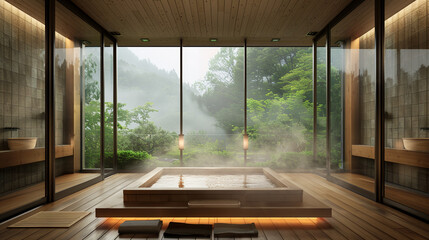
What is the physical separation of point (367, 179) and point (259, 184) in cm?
149

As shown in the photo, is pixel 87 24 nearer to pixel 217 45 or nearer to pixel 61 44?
pixel 61 44

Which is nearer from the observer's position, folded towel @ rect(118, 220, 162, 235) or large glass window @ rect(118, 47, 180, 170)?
folded towel @ rect(118, 220, 162, 235)

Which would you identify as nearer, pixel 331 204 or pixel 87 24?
pixel 331 204

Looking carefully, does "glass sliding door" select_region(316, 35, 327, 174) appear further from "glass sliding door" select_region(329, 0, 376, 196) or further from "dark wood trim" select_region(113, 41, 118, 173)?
"dark wood trim" select_region(113, 41, 118, 173)

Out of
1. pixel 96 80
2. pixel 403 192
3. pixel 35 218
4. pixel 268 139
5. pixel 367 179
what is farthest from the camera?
pixel 268 139

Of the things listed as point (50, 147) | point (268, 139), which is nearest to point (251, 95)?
point (268, 139)

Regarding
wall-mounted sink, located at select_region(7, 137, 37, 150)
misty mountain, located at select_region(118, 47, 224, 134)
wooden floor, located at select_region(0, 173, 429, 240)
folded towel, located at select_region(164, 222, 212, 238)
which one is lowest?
wooden floor, located at select_region(0, 173, 429, 240)

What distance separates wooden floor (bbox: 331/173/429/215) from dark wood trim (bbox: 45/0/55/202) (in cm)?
402

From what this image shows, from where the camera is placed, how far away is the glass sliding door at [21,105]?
2.79 m

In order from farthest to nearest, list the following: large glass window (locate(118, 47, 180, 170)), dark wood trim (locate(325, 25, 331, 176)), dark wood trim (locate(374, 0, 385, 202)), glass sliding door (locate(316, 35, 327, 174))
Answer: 1. large glass window (locate(118, 47, 180, 170))
2. glass sliding door (locate(316, 35, 327, 174))
3. dark wood trim (locate(325, 25, 331, 176))
4. dark wood trim (locate(374, 0, 385, 202))

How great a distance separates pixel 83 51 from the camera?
4227 millimetres

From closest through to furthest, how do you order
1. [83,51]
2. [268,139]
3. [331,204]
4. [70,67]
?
[331,204] → [70,67] → [83,51] → [268,139]

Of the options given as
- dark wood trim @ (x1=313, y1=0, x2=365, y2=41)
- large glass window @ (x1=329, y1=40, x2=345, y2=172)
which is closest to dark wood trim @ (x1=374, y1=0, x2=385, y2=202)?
dark wood trim @ (x1=313, y1=0, x2=365, y2=41)

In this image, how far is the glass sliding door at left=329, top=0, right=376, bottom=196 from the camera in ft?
11.4
